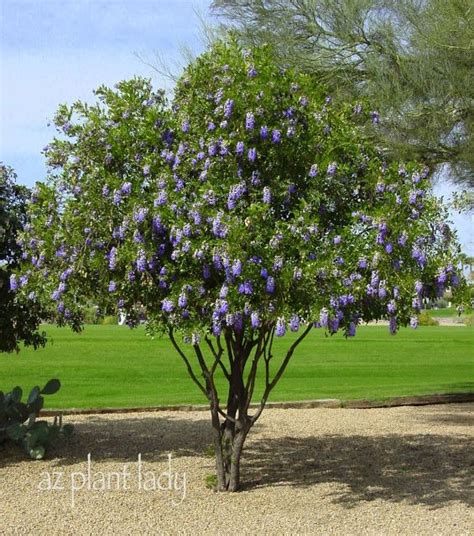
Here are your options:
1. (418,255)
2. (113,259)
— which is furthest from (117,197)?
(418,255)

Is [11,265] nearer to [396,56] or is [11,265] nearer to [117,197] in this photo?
[117,197]

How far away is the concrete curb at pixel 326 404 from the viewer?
45.0ft

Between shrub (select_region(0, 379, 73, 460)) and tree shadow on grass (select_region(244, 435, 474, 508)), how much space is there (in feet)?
7.32

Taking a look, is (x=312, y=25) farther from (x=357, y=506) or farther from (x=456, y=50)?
(x=357, y=506)

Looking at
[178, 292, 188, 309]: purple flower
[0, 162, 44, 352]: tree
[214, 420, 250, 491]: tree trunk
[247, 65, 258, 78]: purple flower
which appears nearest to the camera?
[178, 292, 188, 309]: purple flower

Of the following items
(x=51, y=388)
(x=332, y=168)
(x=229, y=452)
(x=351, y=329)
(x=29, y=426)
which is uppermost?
(x=332, y=168)

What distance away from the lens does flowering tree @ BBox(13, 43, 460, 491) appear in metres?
7.06

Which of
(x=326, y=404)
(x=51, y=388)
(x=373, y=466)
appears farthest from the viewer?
(x=326, y=404)

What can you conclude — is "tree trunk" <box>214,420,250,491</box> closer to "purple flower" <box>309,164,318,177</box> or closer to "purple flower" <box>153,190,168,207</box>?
"purple flower" <box>153,190,168,207</box>

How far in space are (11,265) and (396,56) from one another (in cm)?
553

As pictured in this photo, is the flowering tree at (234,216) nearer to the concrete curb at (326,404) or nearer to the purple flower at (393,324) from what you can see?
the purple flower at (393,324)

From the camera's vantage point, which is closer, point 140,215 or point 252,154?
point 140,215

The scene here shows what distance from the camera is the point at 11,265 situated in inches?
382

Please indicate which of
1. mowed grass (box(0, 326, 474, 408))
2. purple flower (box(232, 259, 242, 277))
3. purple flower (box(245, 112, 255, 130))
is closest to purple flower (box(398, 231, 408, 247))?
purple flower (box(232, 259, 242, 277))
